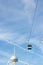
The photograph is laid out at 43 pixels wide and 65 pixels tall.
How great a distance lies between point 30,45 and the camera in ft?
245

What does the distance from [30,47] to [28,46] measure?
4.11 ft

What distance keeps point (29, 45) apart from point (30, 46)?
0.61m

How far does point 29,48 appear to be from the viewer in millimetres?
74938

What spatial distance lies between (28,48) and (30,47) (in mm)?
1138

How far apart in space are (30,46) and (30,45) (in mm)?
437

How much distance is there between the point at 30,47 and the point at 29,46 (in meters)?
0.75

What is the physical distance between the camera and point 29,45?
245ft

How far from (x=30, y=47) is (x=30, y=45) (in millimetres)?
728

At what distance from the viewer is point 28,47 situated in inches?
2950

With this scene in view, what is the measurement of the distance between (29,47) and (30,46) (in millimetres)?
598

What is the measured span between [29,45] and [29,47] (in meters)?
0.65

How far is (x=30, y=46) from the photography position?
244ft

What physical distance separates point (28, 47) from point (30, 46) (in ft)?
3.14
